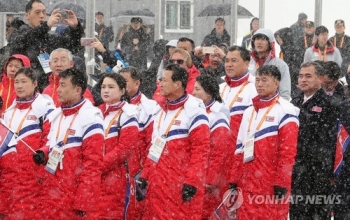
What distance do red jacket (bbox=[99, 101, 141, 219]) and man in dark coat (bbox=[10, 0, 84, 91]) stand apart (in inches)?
62.6

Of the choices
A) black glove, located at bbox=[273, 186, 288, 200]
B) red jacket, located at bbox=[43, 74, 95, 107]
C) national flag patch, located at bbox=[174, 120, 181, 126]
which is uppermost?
red jacket, located at bbox=[43, 74, 95, 107]

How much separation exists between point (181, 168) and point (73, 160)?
37.0 inches

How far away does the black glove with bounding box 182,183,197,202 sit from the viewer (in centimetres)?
752

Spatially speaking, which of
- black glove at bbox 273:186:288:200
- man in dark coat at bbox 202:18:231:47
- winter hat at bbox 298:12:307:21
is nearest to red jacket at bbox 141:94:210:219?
black glove at bbox 273:186:288:200

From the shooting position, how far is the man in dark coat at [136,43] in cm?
1457

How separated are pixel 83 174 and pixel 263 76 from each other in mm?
1924

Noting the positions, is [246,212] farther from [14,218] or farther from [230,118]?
[14,218]

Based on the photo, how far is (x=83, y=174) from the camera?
754cm

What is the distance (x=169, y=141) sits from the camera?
7.79m

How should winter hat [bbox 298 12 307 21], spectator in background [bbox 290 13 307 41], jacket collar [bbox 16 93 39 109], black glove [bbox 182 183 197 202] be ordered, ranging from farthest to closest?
1. winter hat [bbox 298 12 307 21]
2. spectator in background [bbox 290 13 307 41]
3. jacket collar [bbox 16 93 39 109]
4. black glove [bbox 182 183 197 202]

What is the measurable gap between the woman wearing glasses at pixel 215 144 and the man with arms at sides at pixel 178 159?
0.52 m

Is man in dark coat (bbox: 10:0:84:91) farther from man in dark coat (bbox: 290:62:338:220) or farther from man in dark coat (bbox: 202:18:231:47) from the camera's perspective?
man in dark coat (bbox: 202:18:231:47)

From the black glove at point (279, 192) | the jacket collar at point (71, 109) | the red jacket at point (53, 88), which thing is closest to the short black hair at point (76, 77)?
the jacket collar at point (71, 109)

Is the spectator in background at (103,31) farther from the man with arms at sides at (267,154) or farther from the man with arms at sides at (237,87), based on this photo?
the man with arms at sides at (267,154)
